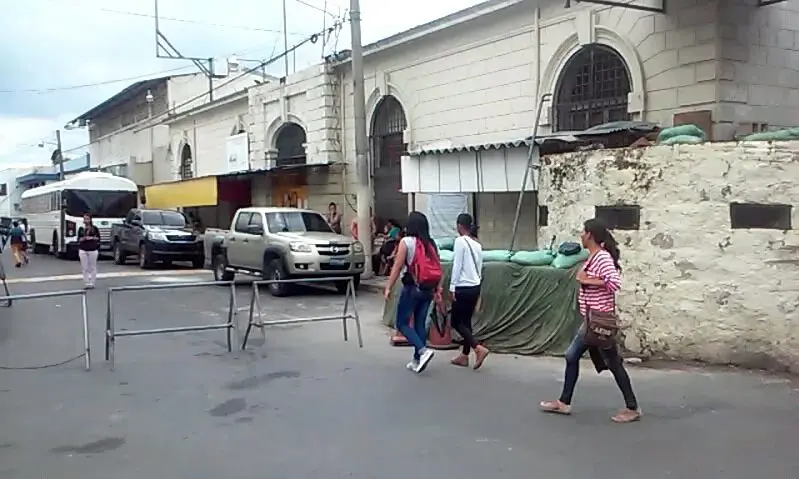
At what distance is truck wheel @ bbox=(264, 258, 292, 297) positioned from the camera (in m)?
17.1

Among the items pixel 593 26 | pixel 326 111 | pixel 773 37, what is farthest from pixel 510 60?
pixel 326 111

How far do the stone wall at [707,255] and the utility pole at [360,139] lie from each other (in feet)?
29.7

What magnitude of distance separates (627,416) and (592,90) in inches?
391

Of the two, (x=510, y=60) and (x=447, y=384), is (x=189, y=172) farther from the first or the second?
(x=447, y=384)

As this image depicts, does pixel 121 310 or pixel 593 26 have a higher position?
pixel 593 26

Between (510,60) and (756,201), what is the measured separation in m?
9.03

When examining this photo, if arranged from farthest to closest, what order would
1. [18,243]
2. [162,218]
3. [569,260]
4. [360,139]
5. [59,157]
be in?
[59,157] < [18,243] < [162,218] < [360,139] < [569,260]

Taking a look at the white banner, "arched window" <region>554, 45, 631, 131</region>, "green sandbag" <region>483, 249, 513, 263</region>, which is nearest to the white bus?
the white banner

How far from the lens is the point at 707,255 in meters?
9.30

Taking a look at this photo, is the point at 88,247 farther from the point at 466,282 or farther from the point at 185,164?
the point at 185,164

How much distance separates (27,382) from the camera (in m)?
9.02

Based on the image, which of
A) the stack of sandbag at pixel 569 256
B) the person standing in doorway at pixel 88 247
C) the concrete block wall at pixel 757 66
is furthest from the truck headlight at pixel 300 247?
the concrete block wall at pixel 757 66

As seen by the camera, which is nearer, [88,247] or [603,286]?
[603,286]

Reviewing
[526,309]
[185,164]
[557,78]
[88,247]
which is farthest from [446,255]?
[185,164]
